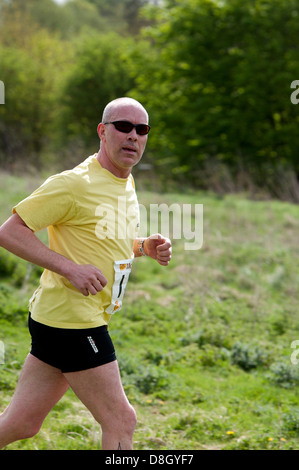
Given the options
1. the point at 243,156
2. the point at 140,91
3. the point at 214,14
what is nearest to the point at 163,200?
the point at 243,156

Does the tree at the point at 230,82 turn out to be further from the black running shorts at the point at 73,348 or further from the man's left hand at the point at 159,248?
the black running shorts at the point at 73,348

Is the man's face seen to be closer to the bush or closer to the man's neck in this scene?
the man's neck

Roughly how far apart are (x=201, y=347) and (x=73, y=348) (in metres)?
3.59

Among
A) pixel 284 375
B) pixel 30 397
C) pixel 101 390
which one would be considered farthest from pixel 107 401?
pixel 284 375

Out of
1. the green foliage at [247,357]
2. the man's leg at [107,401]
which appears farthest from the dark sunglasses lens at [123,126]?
the green foliage at [247,357]

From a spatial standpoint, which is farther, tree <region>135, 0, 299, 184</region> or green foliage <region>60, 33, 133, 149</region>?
green foliage <region>60, 33, 133, 149</region>

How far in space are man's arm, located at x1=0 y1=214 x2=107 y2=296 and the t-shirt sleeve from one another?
0.13 feet

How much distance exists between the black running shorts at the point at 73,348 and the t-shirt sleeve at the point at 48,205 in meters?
0.48

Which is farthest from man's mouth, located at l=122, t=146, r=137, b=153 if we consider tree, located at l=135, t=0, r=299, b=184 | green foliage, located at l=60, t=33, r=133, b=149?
green foliage, located at l=60, t=33, r=133, b=149

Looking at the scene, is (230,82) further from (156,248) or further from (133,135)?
(133,135)

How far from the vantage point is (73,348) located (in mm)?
2859

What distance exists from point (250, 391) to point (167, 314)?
2019 millimetres

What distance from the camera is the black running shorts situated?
2855mm

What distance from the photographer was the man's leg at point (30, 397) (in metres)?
2.95
